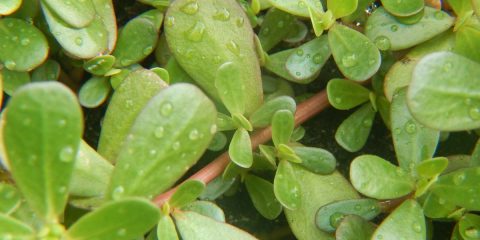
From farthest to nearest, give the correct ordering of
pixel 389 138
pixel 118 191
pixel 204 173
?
pixel 389 138 < pixel 204 173 < pixel 118 191

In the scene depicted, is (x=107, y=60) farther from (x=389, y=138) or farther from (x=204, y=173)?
(x=389, y=138)

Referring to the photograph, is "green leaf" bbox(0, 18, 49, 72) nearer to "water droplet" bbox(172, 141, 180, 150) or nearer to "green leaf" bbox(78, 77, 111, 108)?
"green leaf" bbox(78, 77, 111, 108)

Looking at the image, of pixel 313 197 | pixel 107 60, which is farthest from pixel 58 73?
pixel 313 197

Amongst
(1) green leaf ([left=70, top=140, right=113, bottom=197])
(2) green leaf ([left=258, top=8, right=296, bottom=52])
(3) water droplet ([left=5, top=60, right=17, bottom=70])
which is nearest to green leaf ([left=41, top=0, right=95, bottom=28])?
(3) water droplet ([left=5, top=60, right=17, bottom=70])

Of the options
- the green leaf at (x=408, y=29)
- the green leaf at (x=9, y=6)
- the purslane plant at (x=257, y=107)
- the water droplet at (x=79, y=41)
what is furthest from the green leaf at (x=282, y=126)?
the green leaf at (x=9, y=6)

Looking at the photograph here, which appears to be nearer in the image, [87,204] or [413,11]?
[87,204]

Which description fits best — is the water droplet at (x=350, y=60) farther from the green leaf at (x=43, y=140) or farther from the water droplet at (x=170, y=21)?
the green leaf at (x=43, y=140)
